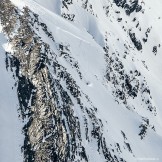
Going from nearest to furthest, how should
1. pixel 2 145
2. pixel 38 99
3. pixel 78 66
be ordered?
pixel 2 145
pixel 38 99
pixel 78 66

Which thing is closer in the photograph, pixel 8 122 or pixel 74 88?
pixel 8 122

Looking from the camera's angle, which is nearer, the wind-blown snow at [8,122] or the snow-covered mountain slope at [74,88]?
the wind-blown snow at [8,122]

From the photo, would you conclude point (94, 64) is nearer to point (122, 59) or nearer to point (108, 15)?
point (122, 59)

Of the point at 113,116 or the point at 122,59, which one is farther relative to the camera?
the point at 122,59

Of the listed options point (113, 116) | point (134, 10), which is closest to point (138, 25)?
point (134, 10)

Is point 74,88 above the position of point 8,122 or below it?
above

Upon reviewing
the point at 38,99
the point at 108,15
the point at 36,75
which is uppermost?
the point at 108,15

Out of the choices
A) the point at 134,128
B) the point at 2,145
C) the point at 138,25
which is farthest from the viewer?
the point at 138,25

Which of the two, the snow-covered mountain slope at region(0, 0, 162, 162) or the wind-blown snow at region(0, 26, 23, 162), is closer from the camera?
the wind-blown snow at region(0, 26, 23, 162)
